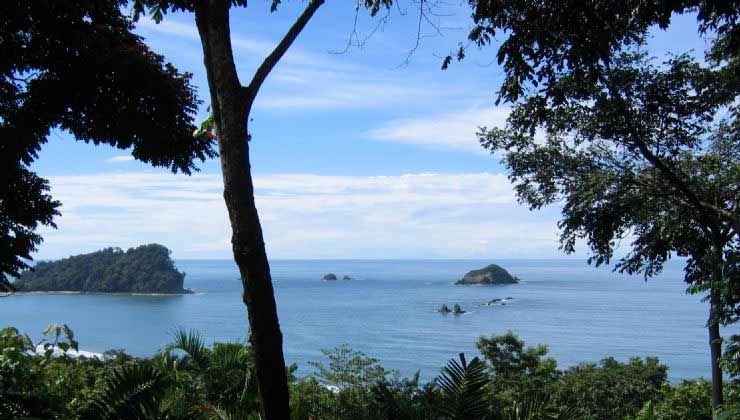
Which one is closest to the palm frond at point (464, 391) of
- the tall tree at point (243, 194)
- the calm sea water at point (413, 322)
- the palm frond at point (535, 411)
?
the palm frond at point (535, 411)

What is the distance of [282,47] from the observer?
11.9ft

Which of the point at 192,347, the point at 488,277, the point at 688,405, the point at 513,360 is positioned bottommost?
the point at 688,405

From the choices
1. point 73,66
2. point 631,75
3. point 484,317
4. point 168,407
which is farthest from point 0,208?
point 484,317

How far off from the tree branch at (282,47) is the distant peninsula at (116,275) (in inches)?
3986

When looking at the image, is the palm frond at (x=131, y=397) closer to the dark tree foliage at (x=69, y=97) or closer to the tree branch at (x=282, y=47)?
the tree branch at (x=282, y=47)

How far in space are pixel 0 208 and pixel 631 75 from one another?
9269 millimetres

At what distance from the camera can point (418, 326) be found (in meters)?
62.6

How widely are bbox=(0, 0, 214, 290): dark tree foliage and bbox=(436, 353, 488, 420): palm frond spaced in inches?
159

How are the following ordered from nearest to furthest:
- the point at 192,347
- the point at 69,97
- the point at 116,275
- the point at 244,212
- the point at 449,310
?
the point at 244,212, the point at 192,347, the point at 69,97, the point at 449,310, the point at 116,275

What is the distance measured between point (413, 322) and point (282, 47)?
6401 centimetres

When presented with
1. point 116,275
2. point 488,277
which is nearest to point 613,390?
point 116,275

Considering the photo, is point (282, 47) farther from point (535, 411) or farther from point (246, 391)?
point (246, 391)

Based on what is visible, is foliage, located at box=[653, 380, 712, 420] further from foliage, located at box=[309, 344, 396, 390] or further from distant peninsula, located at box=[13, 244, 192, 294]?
distant peninsula, located at box=[13, 244, 192, 294]

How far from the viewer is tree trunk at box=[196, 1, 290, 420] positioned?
3164 millimetres
